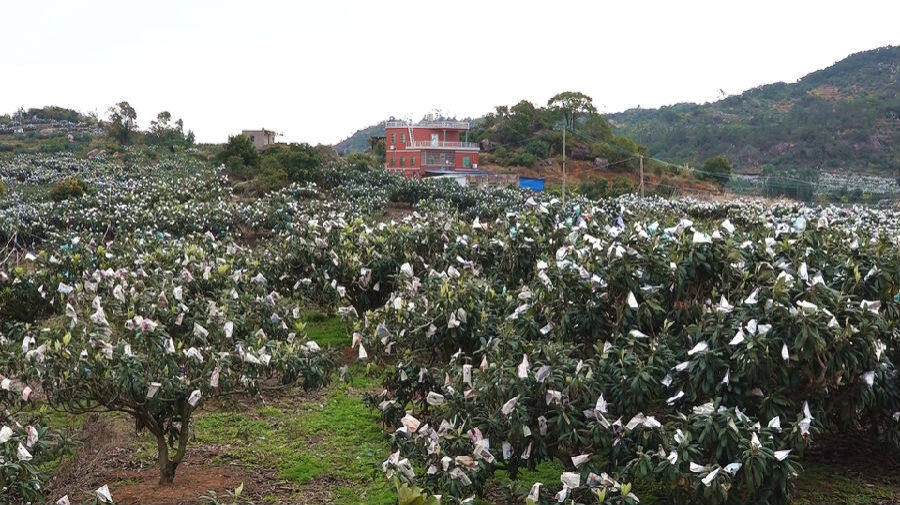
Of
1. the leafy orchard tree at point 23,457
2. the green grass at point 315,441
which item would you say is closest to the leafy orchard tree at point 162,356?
the leafy orchard tree at point 23,457

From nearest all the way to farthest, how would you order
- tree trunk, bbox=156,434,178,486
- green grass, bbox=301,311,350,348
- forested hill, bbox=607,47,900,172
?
tree trunk, bbox=156,434,178,486 → green grass, bbox=301,311,350,348 → forested hill, bbox=607,47,900,172

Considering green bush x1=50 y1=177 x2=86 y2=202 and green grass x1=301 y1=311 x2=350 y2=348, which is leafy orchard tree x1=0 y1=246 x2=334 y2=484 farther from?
green bush x1=50 y1=177 x2=86 y2=202

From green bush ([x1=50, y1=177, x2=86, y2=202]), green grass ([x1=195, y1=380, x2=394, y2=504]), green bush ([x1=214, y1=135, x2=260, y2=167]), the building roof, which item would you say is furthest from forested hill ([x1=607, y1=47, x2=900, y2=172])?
green grass ([x1=195, y1=380, x2=394, y2=504])

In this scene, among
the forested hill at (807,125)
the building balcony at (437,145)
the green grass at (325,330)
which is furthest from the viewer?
the forested hill at (807,125)

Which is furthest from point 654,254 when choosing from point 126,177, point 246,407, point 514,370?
point 126,177

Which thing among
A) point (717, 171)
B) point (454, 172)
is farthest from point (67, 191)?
point (717, 171)

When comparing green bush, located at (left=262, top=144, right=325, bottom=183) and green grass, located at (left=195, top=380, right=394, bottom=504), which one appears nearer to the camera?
green grass, located at (left=195, top=380, right=394, bottom=504)

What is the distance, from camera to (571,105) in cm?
5553

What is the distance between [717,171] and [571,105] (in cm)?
1231

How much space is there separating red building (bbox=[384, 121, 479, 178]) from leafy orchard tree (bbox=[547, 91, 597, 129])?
Result: 1055cm

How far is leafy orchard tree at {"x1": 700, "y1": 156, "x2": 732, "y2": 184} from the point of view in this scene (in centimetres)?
4647

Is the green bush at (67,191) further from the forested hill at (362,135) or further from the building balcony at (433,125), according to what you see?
the forested hill at (362,135)

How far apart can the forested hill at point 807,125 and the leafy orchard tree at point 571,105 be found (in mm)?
8026

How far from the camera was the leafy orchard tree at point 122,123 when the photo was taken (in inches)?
1939
